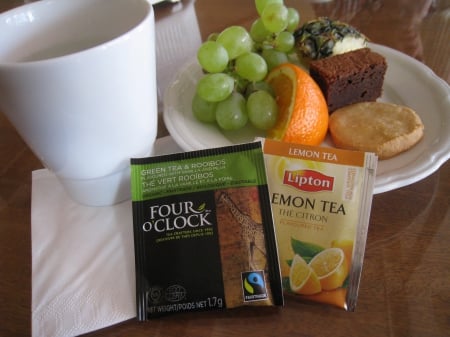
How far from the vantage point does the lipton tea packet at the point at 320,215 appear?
14.2 inches

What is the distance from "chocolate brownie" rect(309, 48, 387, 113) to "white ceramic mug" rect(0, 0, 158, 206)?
36 cm

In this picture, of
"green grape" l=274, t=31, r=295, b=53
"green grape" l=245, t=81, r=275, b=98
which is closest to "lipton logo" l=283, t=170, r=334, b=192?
"green grape" l=245, t=81, r=275, b=98

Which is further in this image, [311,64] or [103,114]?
[311,64]

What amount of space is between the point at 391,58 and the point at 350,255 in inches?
19.5

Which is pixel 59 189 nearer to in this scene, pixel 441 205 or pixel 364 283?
pixel 364 283

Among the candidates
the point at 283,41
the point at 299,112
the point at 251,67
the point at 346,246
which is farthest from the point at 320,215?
the point at 283,41

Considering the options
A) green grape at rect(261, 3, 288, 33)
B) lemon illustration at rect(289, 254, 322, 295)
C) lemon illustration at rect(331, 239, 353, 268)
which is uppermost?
green grape at rect(261, 3, 288, 33)

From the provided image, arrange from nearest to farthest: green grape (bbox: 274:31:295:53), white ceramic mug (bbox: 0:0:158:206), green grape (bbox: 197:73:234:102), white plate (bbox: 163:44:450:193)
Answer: white ceramic mug (bbox: 0:0:158:206)
white plate (bbox: 163:44:450:193)
green grape (bbox: 197:73:234:102)
green grape (bbox: 274:31:295:53)

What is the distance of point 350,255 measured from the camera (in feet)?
1.21

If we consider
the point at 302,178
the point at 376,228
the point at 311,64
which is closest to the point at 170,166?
the point at 302,178

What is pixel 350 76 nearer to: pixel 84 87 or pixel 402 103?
pixel 402 103

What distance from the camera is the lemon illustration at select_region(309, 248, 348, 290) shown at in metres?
0.36

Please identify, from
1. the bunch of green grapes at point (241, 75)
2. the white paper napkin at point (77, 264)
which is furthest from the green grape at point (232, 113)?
the white paper napkin at point (77, 264)

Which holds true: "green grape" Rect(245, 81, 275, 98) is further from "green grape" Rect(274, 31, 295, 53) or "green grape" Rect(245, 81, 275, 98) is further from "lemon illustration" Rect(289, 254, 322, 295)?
"lemon illustration" Rect(289, 254, 322, 295)
